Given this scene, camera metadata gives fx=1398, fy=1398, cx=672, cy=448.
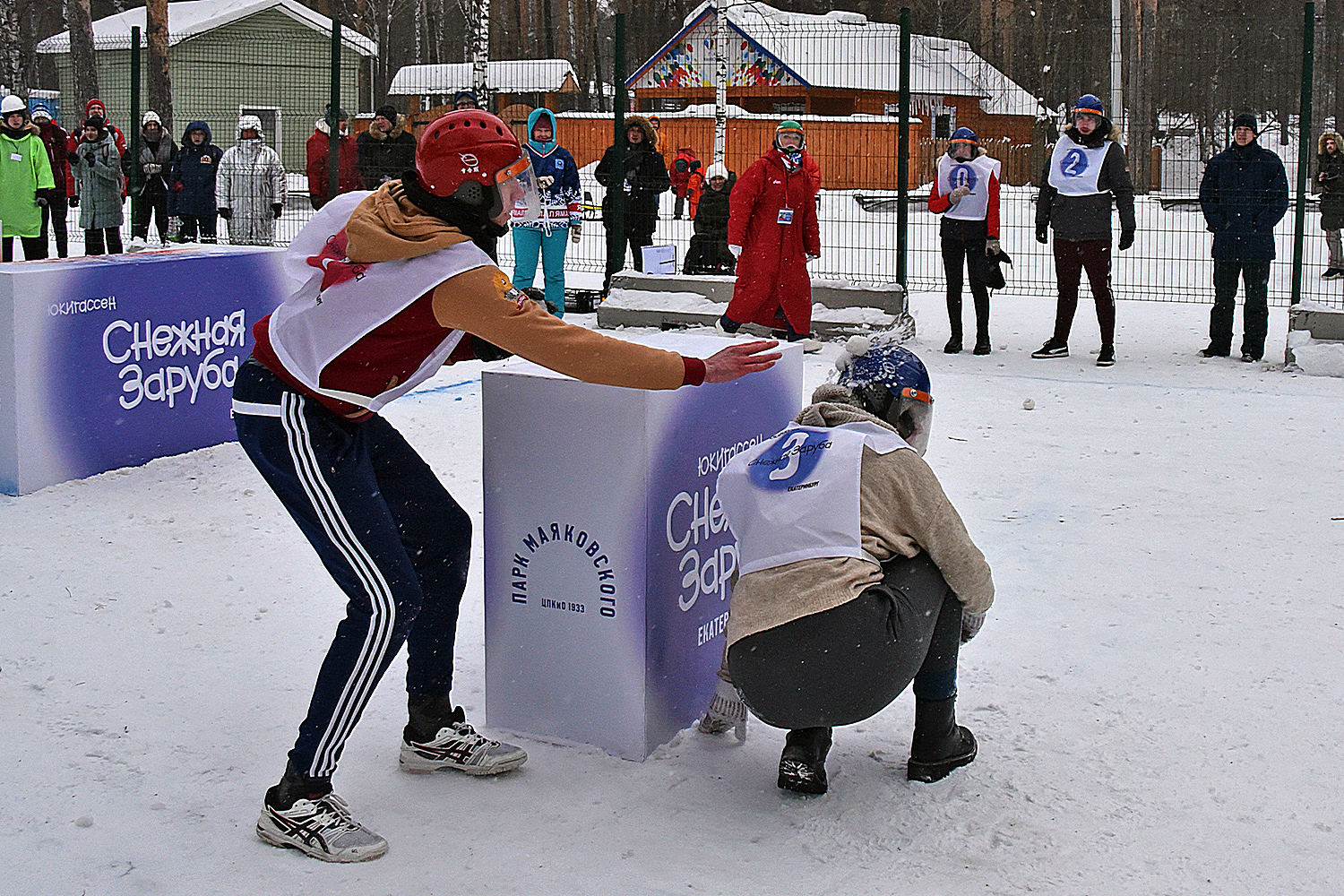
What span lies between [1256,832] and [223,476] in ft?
14.8

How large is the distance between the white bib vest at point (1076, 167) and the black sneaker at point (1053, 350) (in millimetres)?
1066

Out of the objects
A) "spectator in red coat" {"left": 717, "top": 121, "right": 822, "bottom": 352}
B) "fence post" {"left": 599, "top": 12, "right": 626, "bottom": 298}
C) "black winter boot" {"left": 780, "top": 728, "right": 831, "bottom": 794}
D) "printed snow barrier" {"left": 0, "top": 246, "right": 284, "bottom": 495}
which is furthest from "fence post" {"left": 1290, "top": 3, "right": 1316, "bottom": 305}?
"black winter boot" {"left": 780, "top": 728, "right": 831, "bottom": 794}

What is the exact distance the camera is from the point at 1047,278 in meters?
14.4

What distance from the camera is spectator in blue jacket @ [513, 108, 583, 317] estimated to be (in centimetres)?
1072

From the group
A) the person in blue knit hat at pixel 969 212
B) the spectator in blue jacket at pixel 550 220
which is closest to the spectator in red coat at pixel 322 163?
the spectator in blue jacket at pixel 550 220

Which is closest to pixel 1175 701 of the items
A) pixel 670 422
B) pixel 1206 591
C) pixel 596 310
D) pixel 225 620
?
pixel 1206 591

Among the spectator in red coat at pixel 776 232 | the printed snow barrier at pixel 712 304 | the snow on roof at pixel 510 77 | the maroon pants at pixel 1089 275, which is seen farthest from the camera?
the snow on roof at pixel 510 77

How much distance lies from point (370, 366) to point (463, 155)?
1.55ft

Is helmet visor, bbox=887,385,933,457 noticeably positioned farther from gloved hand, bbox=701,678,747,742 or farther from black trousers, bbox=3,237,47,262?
black trousers, bbox=3,237,47,262

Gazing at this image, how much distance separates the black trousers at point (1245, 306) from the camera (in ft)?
30.3

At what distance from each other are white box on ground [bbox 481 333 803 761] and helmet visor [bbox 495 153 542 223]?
405 mm

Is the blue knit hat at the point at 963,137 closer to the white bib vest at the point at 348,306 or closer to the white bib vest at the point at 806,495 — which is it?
the white bib vest at the point at 806,495

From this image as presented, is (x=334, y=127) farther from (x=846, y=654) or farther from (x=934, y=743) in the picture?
(x=846, y=654)

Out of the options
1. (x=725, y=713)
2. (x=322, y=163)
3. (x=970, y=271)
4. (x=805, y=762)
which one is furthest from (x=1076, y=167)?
(x=322, y=163)
